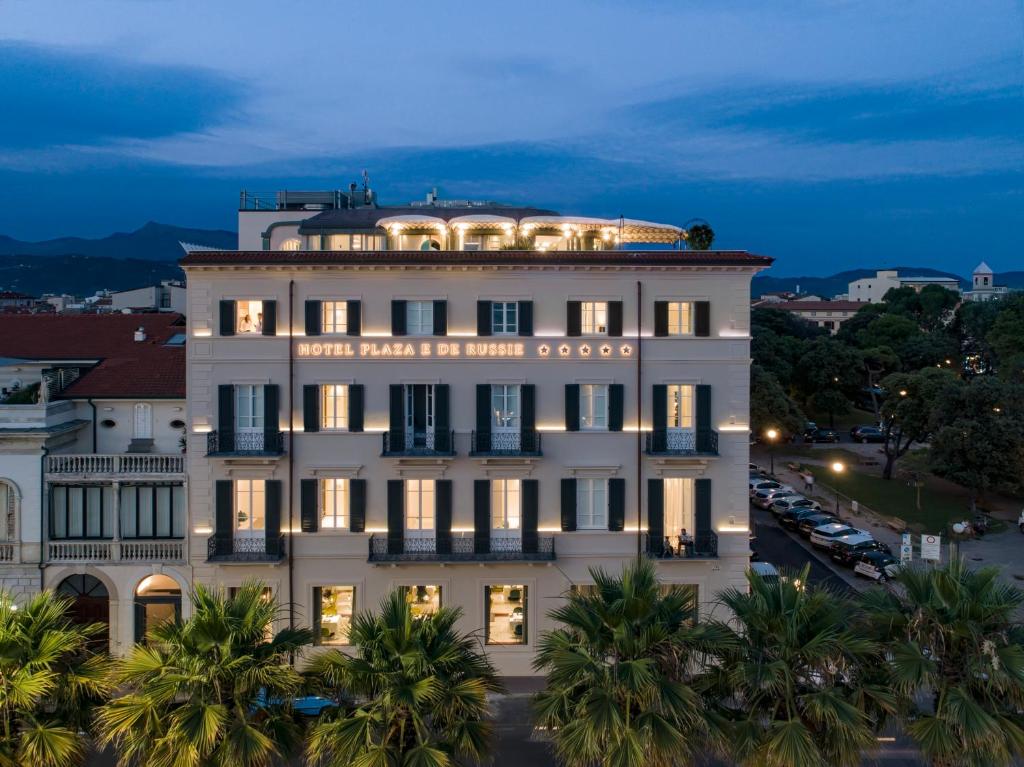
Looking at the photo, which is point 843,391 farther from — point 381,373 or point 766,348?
point 381,373

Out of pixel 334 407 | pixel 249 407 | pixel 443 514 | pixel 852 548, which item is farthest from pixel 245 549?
pixel 852 548

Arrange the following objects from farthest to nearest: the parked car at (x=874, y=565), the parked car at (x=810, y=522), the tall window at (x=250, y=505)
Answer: the parked car at (x=810, y=522), the parked car at (x=874, y=565), the tall window at (x=250, y=505)

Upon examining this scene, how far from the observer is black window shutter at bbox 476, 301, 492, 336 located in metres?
29.8

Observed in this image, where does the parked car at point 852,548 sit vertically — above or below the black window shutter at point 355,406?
below

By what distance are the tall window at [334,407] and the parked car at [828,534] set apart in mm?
29326

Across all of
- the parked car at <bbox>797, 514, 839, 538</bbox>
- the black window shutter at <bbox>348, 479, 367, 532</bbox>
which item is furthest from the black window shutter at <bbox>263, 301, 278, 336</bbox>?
the parked car at <bbox>797, 514, 839, 538</bbox>

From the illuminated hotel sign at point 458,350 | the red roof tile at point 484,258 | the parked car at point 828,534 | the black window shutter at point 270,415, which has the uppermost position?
the red roof tile at point 484,258

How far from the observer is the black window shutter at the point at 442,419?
29.6 m

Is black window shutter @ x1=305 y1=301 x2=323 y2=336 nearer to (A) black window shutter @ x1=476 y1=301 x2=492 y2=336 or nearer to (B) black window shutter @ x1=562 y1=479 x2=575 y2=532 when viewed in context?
(A) black window shutter @ x1=476 y1=301 x2=492 y2=336

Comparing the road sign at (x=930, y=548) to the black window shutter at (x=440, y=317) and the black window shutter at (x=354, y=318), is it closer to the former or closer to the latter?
the black window shutter at (x=440, y=317)

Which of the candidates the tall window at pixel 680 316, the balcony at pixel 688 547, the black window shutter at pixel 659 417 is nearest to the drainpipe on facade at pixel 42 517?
the balcony at pixel 688 547

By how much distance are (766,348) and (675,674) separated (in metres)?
73.7

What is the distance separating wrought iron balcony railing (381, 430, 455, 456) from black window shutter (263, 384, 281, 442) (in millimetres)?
4142

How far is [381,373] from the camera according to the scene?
29.8 m
